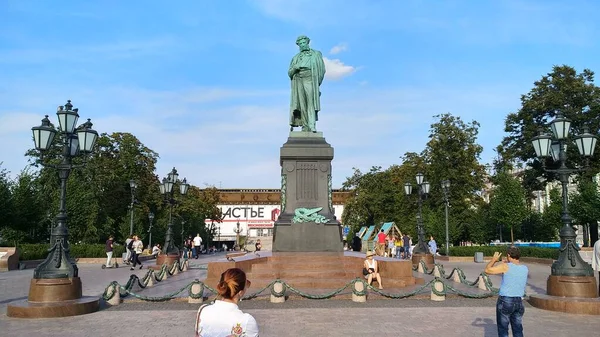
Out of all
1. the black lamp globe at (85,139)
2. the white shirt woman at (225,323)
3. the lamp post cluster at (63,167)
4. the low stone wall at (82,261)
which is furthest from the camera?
the low stone wall at (82,261)

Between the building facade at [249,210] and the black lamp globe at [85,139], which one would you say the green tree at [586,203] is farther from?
the building facade at [249,210]

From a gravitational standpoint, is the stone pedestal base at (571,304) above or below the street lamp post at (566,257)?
below

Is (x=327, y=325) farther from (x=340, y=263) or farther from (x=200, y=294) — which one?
(x=340, y=263)

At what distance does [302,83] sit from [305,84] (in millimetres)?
136

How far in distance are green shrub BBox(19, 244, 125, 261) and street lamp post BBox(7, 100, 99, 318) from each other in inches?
858

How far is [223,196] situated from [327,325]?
342ft

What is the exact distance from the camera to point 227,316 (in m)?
3.96

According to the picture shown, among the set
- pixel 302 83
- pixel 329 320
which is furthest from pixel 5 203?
pixel 329 320

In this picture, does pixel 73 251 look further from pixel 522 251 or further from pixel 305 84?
pixel 522 251

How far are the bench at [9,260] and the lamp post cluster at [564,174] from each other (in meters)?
26.2

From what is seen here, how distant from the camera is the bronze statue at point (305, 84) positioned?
21.1 meters

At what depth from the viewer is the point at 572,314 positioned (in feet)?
38.3

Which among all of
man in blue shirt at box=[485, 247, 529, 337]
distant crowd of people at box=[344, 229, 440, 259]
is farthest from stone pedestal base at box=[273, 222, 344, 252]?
distant crowd of people at box=[344, 229, 440, 259]

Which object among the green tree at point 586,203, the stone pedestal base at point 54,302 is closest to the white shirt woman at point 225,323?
the stone pedestal base at point 54,302
